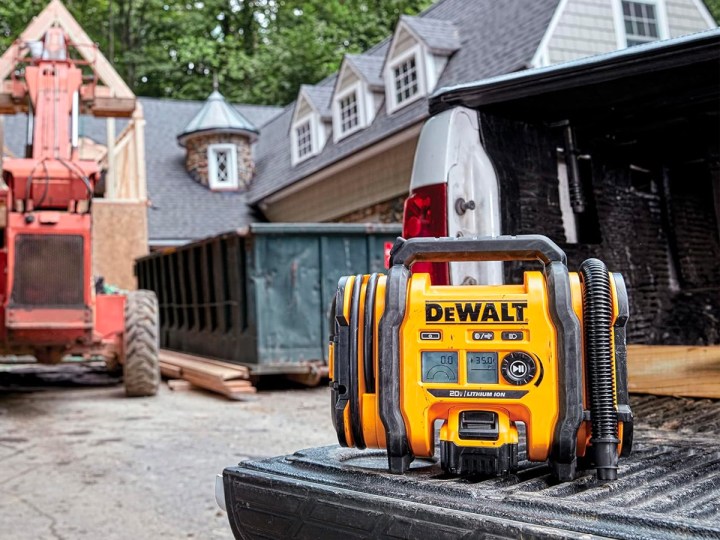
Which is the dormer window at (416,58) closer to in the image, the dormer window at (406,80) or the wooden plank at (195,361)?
the dormer window at (406,80)

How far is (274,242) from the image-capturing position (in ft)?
32.1

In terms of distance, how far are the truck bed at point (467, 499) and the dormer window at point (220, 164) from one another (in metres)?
21.4

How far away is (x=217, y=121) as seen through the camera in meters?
23.3

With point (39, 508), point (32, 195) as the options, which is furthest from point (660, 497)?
point (32, 195)

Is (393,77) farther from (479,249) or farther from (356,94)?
(479,249)

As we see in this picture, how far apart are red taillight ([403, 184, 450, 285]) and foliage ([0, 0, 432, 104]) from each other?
28.9 meters

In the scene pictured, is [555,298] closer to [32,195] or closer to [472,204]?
[472,204]

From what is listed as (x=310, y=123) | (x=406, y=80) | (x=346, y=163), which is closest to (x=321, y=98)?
(x=310, y=123)

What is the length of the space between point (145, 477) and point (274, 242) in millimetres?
4840

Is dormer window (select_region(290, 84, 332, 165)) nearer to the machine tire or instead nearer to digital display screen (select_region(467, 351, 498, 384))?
the machine tire

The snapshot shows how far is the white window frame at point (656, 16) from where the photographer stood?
48.2 feet

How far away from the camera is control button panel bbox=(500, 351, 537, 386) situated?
2070 mm

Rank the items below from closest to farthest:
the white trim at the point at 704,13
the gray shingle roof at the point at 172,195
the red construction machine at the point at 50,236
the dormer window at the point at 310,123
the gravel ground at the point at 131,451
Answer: the gravel ground at the point at 131,451
the red construction machine at the point at 50,236
the white trim at the point at 704,13
the dormer window at the point at 310,123
the gray shingle roof at the point at 172,195

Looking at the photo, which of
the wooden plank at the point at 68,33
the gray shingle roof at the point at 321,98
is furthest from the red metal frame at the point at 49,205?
the gray shingle roof at the point at 321,98
